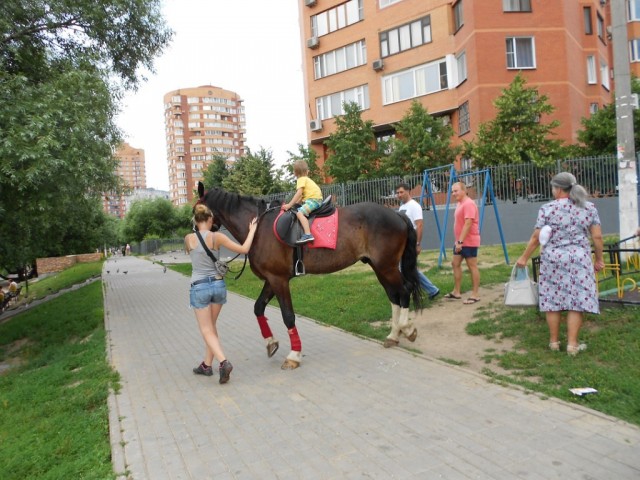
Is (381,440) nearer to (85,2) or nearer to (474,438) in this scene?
(474,438)

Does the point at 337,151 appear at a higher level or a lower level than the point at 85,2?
lower

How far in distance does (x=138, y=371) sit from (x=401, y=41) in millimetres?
27948

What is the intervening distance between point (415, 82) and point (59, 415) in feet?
90.7

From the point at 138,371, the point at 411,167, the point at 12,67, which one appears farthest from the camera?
the point at 411,167

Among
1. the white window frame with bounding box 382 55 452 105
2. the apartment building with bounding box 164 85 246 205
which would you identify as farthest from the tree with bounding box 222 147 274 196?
the apartment building with bounding box 164 85 246 205

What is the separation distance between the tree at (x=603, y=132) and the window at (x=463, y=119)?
619 cm

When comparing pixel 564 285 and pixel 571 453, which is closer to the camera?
pixel 571 453

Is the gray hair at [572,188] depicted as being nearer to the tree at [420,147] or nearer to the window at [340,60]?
the tree at [420,147]

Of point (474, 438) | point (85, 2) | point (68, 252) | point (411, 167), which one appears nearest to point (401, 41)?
point (411, 167)

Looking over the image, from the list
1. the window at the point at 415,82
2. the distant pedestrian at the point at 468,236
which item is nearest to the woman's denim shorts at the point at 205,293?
the distant pedestrian at the point at 468,236

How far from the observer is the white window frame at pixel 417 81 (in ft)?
91.0

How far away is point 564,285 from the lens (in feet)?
16.7

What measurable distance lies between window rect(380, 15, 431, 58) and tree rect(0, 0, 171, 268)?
1837 centimetres

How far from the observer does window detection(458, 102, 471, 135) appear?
85.2ft
